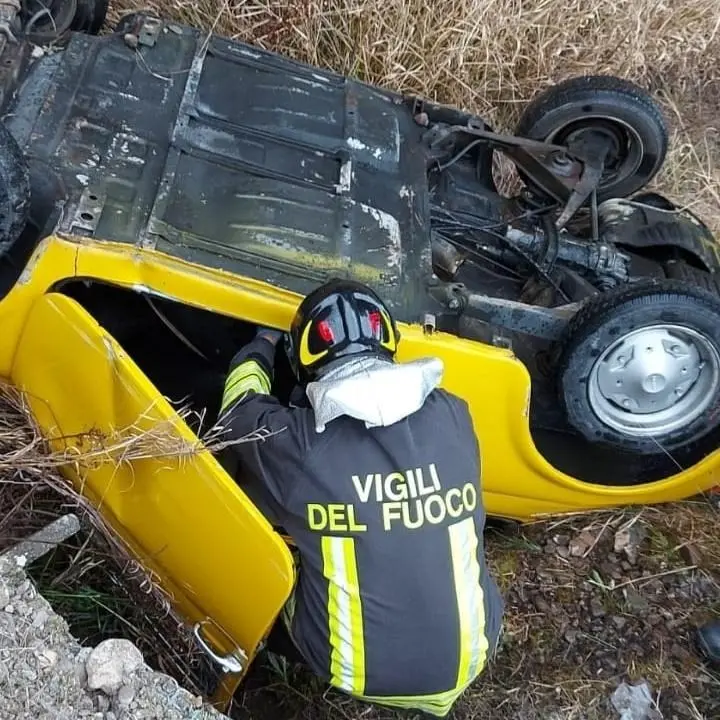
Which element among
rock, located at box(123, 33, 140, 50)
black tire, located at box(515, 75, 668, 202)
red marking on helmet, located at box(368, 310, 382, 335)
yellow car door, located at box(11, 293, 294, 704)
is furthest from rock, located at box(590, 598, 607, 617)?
rock, located at box(123, 33, 140, 50)

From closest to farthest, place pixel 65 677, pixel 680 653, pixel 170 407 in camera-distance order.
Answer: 1. pixel 65 677
2. pixel 170 407
3. pixel 680 653

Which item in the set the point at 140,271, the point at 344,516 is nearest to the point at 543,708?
the point at 344,516

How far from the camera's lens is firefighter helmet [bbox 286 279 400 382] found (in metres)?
2.77

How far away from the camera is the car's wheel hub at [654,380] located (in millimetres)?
3264

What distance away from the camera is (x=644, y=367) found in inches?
129

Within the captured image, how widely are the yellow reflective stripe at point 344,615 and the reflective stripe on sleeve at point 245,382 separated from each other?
19.1 inches

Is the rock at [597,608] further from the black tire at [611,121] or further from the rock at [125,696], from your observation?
the rock at [125,696]

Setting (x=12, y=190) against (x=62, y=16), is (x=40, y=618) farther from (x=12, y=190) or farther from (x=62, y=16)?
(x=62, y=16)

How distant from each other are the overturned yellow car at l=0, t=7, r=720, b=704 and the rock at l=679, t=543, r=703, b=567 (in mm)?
290

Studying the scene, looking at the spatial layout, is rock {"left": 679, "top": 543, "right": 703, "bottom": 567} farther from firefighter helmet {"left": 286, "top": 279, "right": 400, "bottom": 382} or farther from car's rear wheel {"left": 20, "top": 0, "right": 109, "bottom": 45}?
car's rear wheel {"left": 20, "top": 0, "right": 109, "bottom": 45}

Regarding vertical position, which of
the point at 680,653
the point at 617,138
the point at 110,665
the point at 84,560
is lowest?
the point at 84,560

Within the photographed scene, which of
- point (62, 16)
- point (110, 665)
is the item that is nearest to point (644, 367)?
point (110, 665)

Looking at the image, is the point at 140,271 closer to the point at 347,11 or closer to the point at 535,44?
the point at 347,11

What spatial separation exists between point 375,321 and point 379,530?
1.84 feet
